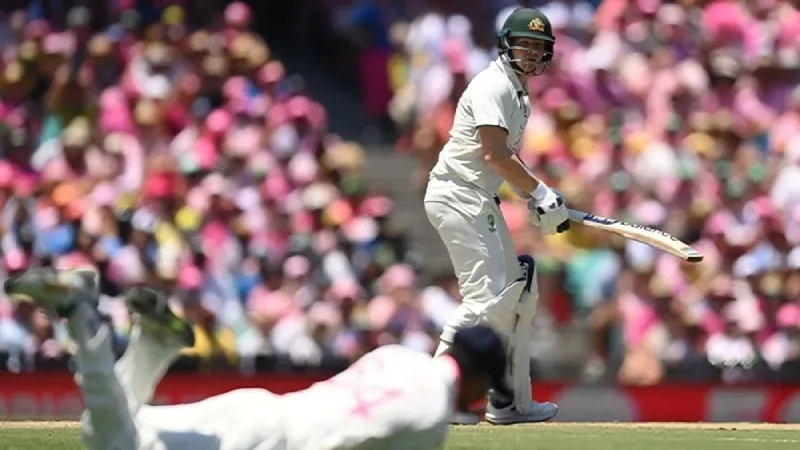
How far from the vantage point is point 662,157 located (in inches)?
484

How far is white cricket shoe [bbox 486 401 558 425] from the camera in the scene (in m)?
7.82

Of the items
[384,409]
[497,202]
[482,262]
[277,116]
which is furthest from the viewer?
[277,116]

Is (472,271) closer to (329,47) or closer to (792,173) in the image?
(792,173)

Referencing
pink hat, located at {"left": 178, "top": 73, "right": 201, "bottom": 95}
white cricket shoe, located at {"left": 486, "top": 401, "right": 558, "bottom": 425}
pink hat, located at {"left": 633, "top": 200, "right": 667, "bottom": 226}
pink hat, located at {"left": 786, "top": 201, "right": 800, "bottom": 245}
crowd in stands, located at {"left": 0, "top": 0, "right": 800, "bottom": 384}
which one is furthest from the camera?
pink hat, located at {"left": 178, "top": 73, "right": 201, "bottom": 95}

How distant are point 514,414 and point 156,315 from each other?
315 cm

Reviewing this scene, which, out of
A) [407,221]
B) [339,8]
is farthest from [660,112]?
[339,8]

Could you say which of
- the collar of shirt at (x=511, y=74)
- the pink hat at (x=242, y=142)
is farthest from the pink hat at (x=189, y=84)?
the collar of shirt at (x=511, y=74)

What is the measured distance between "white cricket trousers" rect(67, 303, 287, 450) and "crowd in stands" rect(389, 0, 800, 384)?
20.4 feet

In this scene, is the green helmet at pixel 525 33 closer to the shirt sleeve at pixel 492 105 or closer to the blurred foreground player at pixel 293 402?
the shirt sleeve at pixel 492 105

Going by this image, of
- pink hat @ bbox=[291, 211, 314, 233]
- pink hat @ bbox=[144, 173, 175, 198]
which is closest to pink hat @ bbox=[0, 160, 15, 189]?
pink hat @ bbox=[144, 173, 175, 198]

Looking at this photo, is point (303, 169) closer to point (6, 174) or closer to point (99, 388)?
point (6, 174)

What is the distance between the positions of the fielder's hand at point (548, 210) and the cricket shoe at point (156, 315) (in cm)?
304

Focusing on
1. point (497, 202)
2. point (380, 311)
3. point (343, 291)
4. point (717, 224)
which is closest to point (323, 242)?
point (343, 291)

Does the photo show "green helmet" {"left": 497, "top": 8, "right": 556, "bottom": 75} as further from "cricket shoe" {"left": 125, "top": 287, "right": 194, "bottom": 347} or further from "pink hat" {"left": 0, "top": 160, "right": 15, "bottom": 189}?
"pink hat" {"left": 0, "top": 160, "right": 15, "bottom": 189}
